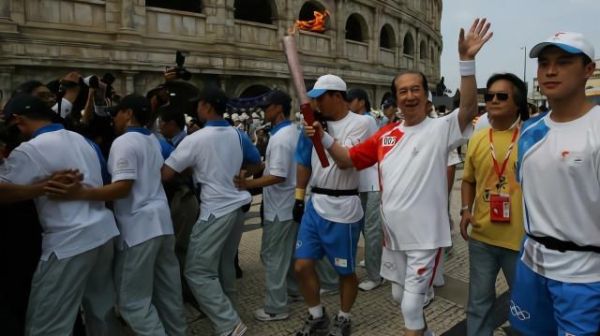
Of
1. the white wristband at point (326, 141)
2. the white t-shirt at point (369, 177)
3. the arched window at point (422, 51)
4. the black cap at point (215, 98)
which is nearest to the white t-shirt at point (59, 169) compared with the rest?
the black cap at point (215, 98)

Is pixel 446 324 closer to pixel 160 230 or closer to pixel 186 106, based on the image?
pixel 160 230

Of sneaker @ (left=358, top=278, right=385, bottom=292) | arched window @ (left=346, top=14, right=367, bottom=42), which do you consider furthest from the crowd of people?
arched window @ (left=346, top=14, right=367, bottom=42)

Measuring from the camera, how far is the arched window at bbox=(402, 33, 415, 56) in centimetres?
3184

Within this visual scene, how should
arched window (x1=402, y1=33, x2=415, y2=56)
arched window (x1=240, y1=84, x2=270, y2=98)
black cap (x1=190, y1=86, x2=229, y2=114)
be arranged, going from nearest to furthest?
black cap (x1=190, y1=86, x2=229, y2=114) < arched window (x1=240, y1=84, x2=270, y2=98) < arched window (x1=402, y1=33, x2=415, y2=56)

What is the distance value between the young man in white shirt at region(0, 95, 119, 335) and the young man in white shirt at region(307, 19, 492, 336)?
6.54 feet

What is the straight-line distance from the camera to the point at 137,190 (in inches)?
138

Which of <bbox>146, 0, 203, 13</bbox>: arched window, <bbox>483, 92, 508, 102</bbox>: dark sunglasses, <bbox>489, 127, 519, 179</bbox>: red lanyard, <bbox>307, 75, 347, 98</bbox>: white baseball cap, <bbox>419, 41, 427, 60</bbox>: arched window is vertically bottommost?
<bbox>489, 127, 519, 179</bbox>: red lanyard

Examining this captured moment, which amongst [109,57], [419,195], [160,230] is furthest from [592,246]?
[109,57]

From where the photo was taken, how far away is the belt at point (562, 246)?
223cm

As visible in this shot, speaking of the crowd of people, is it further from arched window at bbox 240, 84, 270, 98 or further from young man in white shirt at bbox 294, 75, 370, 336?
arched window at bbox 240, 84, 270, 98

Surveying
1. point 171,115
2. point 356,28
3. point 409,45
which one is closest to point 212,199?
point 171,115

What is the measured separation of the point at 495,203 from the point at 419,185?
2.15 feet

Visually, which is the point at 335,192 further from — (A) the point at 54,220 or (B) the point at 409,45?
(B) the point at 409,45

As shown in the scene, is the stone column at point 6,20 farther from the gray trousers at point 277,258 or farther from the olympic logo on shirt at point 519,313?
the olympic logo on shirt at point 519,313
